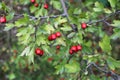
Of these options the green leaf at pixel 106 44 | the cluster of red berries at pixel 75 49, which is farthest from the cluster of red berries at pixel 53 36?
the green leaf at pixel 106 44

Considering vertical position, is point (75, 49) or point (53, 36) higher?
point (53, 36)

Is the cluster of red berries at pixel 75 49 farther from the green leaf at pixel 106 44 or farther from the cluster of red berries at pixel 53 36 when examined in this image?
the green leaf at pixel 106 44

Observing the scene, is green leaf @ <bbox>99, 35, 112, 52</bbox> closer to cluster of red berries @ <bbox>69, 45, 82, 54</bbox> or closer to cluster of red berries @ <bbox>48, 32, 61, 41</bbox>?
cluster of red berries @ <bbox>69, 45, 82, 54</bbox>

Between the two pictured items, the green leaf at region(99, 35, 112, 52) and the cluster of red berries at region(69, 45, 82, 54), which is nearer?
the green leaf at region(99, 35, 112, 52)

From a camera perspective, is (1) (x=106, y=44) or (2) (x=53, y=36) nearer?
(1) (x=106, y=44)

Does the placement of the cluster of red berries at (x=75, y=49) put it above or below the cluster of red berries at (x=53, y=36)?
below

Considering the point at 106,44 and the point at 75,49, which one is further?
the point at 75,49

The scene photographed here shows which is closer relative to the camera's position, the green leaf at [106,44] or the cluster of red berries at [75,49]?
the green leaf at [106,44]

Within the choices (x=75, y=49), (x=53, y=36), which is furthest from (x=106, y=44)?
(x=53, y=36)

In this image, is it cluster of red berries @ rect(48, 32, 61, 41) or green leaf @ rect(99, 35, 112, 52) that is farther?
cluster of red berries @ rect(48, 32, 61, 41)

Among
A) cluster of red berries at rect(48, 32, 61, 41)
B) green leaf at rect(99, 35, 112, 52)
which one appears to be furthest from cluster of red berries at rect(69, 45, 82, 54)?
green leaf at rect(99, 35, 112, 52)

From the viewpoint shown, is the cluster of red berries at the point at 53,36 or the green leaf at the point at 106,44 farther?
the cluster of red berries at the point at 53,36

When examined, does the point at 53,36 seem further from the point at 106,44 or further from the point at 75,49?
the point at 106,44

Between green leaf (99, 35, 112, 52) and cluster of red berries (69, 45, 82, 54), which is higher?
green leaf (99, 35, 112, 52)
